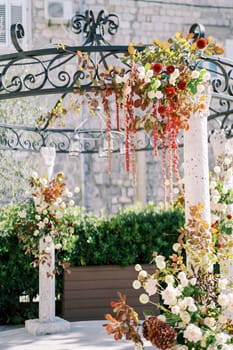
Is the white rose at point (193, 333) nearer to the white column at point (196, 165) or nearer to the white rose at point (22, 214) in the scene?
the white column at point (196, 165)

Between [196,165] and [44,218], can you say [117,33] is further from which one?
[196,165]

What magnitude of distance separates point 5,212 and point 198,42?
191 inches

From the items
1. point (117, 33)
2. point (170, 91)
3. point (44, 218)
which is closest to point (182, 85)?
point (170, 91)

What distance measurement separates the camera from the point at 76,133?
777cm

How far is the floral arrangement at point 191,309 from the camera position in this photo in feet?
10.7

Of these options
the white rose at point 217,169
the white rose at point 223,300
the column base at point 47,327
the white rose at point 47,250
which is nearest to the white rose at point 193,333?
the white rose at point 223,300

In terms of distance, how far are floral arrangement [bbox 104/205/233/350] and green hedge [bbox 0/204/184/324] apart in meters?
4.17

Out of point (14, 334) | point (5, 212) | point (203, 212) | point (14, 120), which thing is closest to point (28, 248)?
point (14, 334)

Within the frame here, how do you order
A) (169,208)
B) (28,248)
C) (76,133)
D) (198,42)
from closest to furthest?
(198,42) → (28,248) → (76,133) → (169,208)

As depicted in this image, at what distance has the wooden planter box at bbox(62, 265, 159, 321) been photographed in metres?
7.64

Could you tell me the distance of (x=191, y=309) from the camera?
3297 millimetres

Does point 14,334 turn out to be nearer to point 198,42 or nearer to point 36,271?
point 36,271

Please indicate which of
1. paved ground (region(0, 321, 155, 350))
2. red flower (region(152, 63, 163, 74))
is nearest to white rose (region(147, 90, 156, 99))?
red flower (region(152, 63, 163, 74))

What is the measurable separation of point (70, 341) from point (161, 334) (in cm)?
269
